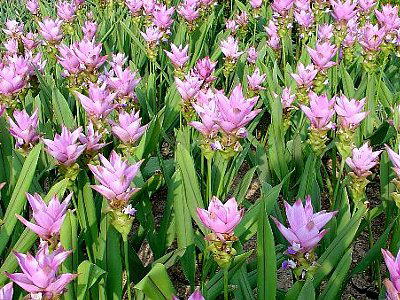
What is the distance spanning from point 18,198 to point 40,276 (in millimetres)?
666

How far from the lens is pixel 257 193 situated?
2.68 m

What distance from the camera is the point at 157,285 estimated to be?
1.35 metres

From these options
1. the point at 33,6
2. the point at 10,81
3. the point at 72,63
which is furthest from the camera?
the point at 33,6

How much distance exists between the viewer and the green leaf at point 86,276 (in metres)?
1.42

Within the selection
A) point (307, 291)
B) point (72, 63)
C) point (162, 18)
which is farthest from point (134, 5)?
point (307, 291)

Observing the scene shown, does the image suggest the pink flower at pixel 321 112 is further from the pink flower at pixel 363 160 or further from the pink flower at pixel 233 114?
the pink flower at pixel 233 114

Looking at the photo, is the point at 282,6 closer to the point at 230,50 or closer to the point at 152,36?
the point at 230,50

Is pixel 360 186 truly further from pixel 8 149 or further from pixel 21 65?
pixel 21 65

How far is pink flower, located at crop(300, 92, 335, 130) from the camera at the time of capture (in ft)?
6.40

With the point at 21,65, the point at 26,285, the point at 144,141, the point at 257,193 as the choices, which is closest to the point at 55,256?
the point at 26,285

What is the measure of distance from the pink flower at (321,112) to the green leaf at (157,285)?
0.88 metres

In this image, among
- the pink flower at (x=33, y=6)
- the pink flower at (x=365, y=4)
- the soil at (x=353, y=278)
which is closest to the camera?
the soil at (x=353, y=278)

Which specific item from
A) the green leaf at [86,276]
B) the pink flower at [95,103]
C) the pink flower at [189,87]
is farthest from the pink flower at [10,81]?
the green leaf at [86,276]

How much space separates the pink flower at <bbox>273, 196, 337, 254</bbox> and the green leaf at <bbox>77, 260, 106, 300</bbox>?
48 centimetres
